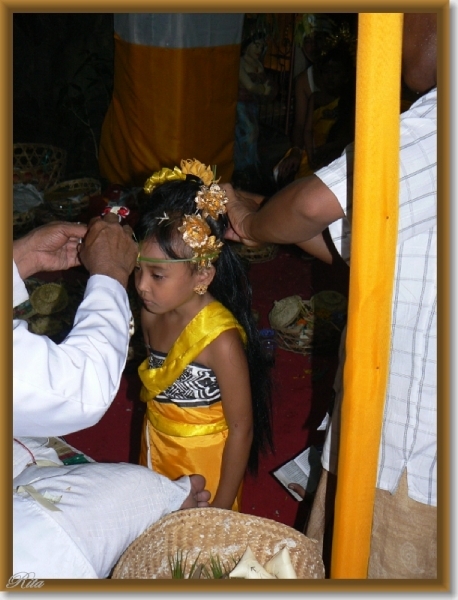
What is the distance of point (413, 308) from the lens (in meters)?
1.75

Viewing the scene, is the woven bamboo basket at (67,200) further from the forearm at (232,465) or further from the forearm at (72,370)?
the forearm at (72,370)

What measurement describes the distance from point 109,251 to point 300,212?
0.52 m

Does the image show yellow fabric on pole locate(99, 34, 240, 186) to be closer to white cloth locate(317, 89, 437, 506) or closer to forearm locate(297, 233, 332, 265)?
forearm locate(297, 233, 332, 265)

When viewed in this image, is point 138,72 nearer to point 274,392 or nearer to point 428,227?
point 274,392

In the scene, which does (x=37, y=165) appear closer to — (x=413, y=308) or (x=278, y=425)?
(x=278, y=425)

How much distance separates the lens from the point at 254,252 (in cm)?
568

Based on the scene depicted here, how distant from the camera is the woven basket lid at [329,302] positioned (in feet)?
15.1

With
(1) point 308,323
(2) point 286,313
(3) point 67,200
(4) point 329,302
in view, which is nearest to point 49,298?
(3) point 67,200

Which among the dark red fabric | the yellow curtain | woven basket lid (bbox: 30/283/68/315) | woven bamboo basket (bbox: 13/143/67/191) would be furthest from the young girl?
woven bamboo basket (bbox: 13/143/67/191)

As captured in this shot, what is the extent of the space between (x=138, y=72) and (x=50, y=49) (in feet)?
9.99

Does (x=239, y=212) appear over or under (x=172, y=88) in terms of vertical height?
under

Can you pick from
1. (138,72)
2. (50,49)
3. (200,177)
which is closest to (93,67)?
(50,49)

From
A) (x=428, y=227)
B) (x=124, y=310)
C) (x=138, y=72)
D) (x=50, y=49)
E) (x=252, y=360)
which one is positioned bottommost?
(x=252, y=360)

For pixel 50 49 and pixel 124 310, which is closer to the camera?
pixel 124 310
